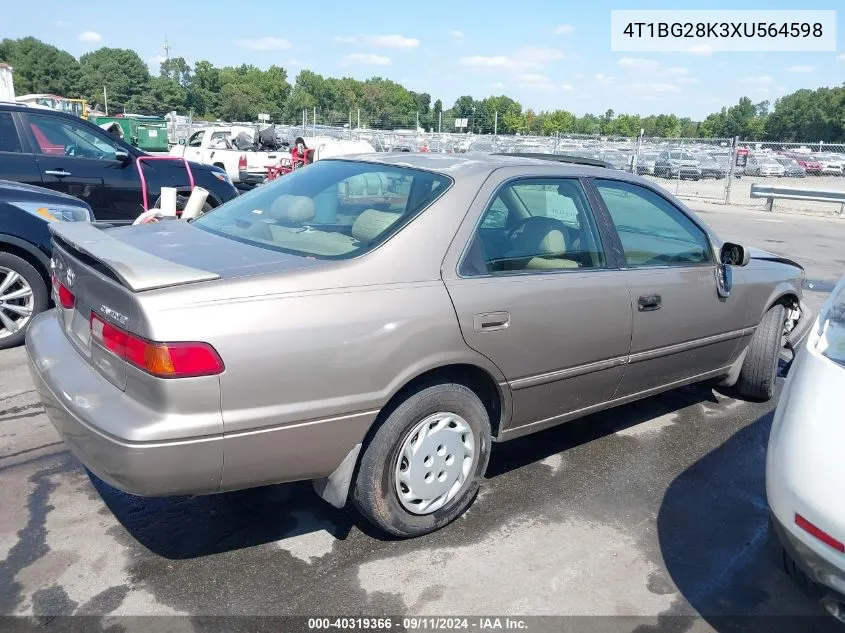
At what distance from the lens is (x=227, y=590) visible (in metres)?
2.62

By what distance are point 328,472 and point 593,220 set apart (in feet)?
6.21

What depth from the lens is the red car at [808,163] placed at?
85.7 feet

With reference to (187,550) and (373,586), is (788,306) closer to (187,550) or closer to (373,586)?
(373,586)

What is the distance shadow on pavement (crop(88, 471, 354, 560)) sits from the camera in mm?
2928

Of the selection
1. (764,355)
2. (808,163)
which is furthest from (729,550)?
(808,163)

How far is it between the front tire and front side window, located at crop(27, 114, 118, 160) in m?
6.03

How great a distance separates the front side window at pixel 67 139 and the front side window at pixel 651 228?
229 inches

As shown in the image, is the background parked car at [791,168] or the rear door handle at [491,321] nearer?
the rear door handle at [491,321]

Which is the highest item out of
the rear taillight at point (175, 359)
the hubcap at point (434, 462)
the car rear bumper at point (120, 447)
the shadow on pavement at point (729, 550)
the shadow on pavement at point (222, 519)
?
the rear taillight at point (175, 359)

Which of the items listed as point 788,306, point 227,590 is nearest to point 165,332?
point 227,590

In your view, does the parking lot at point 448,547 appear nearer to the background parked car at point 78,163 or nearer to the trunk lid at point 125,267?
the trunk lid at point 125,267

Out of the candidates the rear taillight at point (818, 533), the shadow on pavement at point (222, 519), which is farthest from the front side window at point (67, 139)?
the rear taillight at point (818, 533)

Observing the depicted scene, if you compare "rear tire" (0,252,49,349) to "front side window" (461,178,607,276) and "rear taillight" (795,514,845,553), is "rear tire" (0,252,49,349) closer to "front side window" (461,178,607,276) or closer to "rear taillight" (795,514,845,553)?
"front side window" (461,178,607,276)

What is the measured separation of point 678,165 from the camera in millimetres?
24156
